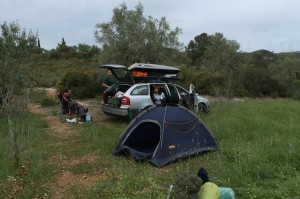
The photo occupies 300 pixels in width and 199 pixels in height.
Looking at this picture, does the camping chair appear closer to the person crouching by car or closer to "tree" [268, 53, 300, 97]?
the person crouching by car

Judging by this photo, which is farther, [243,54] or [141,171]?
[243,54]

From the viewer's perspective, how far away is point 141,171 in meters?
6.75

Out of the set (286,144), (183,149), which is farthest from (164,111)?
(286,144)

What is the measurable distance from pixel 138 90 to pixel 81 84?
10.4 metres

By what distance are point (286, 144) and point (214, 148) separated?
63.0 inches

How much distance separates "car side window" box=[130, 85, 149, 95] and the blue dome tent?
3171 millimetres

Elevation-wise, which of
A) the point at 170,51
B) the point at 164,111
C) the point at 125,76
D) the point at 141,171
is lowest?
the point at 141,171

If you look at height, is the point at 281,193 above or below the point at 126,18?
below

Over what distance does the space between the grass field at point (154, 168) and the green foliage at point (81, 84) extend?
403 inches

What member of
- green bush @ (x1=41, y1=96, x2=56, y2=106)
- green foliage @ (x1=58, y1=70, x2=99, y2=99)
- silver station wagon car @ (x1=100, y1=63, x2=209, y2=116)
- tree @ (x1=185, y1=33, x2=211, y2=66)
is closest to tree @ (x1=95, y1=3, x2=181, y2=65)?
green foliage @ (x1=58, y1=70, x2=99, y2=99)

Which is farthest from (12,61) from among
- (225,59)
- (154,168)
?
(225,59)

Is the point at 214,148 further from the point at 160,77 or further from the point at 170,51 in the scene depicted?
the point at 170,51

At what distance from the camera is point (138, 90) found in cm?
1197

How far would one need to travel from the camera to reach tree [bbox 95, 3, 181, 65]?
66.1 ft
